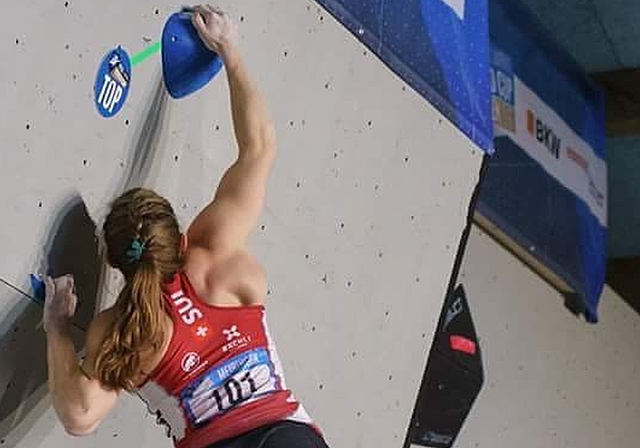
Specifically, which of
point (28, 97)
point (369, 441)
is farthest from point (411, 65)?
point (28, 97)

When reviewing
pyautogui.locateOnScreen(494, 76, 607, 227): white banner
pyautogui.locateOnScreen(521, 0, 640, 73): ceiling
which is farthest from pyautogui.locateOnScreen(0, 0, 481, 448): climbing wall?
pyautogui.locateOnScreen(521, 0, 640, 73): ceiling

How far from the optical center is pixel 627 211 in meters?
5.57

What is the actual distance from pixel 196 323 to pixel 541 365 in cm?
256

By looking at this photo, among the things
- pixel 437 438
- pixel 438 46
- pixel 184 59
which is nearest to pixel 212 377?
pixel 184 59

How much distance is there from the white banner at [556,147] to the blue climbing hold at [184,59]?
1813 mm

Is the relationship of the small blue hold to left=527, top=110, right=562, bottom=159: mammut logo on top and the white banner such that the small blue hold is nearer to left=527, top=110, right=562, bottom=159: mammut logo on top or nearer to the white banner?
the white banner

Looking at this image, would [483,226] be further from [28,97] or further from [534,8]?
[28,97]

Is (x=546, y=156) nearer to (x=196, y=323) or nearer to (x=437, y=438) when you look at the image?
(x=437, y=438)

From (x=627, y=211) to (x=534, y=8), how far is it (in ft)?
4.26

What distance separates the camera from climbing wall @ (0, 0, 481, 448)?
7.28 ft

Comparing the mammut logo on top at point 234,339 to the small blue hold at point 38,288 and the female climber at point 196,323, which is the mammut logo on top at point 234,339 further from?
the small blue hold at point 38,288

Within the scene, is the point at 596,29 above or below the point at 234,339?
→ above

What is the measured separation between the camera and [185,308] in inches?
89.1

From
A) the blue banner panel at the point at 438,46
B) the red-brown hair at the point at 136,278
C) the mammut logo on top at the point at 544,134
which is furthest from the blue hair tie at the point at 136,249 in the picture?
the mammut logo on top at the point at 544,134
